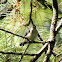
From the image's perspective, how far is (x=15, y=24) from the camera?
2.35ft

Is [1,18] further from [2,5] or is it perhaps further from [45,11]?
[45,11]

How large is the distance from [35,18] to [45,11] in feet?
0.37

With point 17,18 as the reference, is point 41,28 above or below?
below

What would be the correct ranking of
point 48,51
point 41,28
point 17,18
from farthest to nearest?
point 41,28, point 17,18, point 48,51

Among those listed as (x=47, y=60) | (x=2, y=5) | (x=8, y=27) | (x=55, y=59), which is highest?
(x=2, y=5)

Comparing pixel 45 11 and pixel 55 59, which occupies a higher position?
pixel 45 11

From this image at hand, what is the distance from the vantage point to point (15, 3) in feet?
2.16

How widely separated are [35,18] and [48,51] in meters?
0.29

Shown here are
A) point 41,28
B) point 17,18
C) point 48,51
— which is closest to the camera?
point 48,51

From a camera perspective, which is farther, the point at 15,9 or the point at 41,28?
the point at 41,28

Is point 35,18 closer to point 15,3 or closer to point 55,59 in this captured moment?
point 15,3

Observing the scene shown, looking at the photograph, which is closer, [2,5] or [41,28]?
[2,5]

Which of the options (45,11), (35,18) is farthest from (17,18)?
(45,11)

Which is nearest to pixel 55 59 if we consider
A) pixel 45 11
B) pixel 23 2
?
pixel 45 11
